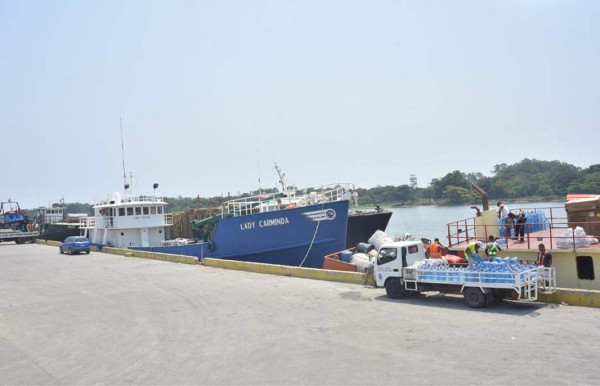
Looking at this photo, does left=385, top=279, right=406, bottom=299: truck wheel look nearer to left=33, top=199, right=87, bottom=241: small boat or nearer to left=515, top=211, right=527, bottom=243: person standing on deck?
left=515, top=211, right=527, bottom=243: person standing on deck

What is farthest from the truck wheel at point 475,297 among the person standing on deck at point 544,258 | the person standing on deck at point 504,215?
the person standing on deck at point 504,215

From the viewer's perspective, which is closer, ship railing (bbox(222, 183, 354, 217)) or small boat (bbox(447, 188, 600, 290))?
small boat (bbox(447, 188, 600, 290))

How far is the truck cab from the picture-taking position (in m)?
13.8

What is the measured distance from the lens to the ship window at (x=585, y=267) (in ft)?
45.1

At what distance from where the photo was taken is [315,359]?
844cm

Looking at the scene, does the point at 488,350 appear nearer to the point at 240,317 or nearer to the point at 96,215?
the point at 240,317

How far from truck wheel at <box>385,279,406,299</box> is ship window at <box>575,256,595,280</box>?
16.1ft

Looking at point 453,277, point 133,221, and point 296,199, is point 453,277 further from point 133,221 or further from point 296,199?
point 133,221

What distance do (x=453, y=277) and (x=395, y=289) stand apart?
1796 millimetres

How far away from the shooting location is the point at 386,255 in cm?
1419

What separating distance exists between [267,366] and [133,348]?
307cm

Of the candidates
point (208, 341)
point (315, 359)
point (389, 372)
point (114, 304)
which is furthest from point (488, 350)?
point (114, 304)

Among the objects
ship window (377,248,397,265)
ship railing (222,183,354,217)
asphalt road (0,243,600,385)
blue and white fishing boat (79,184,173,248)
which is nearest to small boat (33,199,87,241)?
blue and white fishing boat (79,184,173,248)

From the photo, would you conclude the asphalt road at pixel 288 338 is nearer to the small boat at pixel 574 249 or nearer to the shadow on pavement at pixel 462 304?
the shadow on pavement at pixel 462 304
